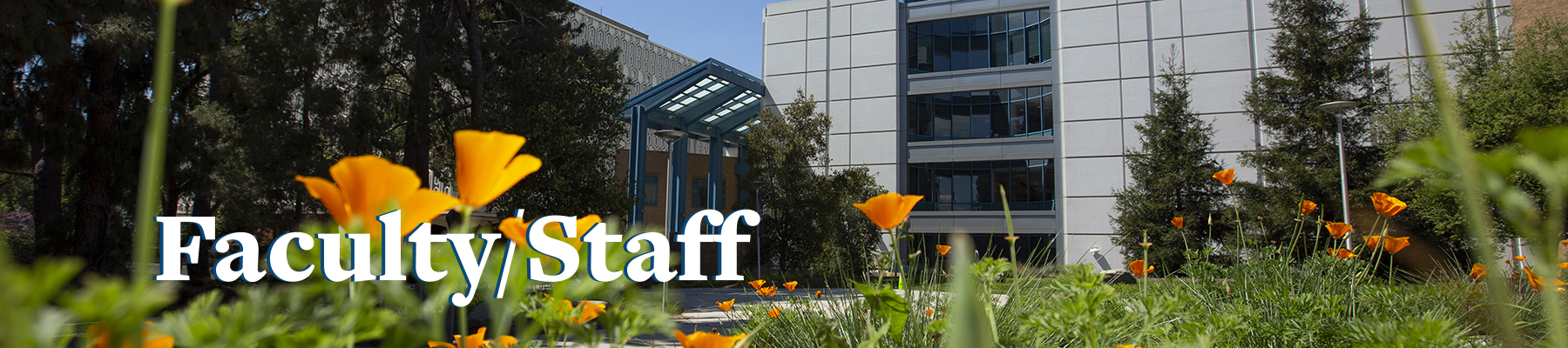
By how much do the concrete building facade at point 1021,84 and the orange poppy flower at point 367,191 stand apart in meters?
20.6

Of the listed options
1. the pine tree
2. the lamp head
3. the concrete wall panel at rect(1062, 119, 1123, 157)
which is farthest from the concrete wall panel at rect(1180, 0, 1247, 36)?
the lamp head

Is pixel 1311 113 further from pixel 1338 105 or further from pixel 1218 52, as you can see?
pixel 1218 52

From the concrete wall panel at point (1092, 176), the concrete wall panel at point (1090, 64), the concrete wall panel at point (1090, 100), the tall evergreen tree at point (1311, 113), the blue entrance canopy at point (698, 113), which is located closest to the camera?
the tall evergreen tree at point (1311, 113)

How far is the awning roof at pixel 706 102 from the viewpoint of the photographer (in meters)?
20.8

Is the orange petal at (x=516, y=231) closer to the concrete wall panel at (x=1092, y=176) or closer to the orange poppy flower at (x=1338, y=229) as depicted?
the orange poppy flower at (x=1338, y=229)

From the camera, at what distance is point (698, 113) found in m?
24.6

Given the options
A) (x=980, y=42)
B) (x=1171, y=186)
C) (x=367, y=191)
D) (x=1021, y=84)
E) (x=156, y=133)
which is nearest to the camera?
(x=156, y=133)

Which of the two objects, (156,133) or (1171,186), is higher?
(1171,186)

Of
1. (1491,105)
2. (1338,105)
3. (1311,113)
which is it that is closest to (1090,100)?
(1311,113)

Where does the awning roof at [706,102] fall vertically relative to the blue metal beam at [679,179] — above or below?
above

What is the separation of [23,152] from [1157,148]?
21.0m

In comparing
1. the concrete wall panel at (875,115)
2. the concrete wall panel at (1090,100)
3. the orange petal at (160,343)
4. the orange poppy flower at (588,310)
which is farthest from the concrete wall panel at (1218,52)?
the orange petal at (160,343)

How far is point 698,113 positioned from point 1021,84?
32.4 ft

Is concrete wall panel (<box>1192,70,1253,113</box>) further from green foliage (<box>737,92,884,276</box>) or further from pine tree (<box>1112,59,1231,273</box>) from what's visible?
green foliage (<box>737,92,884,276</box>)
